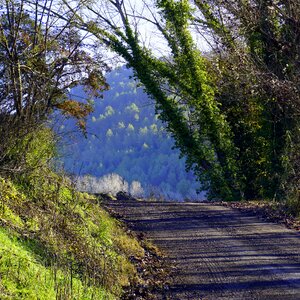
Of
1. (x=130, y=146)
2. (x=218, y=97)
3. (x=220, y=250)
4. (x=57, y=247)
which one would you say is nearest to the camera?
(x=57, y=247)

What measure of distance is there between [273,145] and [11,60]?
55.6 ft

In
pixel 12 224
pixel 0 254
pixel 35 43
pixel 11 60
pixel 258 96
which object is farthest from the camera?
pixel 258 96

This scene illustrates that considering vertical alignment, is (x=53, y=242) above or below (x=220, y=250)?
above

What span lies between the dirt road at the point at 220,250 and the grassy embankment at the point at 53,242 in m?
0.96

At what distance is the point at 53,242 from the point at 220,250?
3983mm

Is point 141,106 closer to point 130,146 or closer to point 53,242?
point 53,242

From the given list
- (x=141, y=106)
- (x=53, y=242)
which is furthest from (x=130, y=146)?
(x=53, y=242)

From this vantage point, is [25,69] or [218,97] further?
[218,97]

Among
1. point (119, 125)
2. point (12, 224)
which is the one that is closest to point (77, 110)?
point (12, 224)

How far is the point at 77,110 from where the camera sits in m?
28.4

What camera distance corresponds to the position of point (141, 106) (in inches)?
1201

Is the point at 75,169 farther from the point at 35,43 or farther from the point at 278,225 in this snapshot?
the point at 278,225

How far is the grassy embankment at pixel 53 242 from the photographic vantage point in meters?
7.07

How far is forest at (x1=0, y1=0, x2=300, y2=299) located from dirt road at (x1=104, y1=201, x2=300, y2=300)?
100 cm
